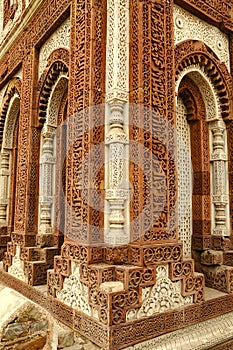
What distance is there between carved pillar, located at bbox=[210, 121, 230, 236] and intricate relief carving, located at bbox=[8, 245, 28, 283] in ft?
9.84

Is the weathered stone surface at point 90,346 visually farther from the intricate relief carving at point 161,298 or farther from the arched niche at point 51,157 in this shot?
the arched niche at point 51,157

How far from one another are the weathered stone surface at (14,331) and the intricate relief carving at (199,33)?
12.3 feet

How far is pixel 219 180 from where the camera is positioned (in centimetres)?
476

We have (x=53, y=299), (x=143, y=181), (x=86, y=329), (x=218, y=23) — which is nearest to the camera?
(x=86, y=329)

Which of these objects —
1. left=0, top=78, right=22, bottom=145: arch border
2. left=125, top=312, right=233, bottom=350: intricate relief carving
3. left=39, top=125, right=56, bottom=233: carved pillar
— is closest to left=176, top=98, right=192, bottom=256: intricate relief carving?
left=125, top=312, right=233, bottom=350: intricate relief carving

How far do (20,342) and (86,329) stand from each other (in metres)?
0.96

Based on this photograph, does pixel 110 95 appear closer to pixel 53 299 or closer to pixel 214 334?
pixel 53 299

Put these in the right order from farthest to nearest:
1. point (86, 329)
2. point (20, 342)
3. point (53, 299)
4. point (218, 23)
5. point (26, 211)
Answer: point (26, 211)
point (218, 23)
point (53, 299)
point (86, 329)
point (20, 342)

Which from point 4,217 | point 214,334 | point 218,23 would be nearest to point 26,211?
point 4,217

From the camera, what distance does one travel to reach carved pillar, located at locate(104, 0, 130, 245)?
335 centimetres

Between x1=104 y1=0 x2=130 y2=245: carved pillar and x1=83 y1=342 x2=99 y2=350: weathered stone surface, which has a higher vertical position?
x1=104 y1=0 x2=130 y2=245: carved pillar

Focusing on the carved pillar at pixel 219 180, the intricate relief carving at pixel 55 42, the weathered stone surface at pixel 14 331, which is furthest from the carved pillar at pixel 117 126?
the carved pillar at pixel 219 180

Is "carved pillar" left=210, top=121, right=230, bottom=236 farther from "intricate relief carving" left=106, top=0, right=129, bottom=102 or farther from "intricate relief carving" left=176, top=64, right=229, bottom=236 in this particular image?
"intricate relief carving" left=106, top=0, right=129, bottom=102

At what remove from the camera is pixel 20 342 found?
2262mm
